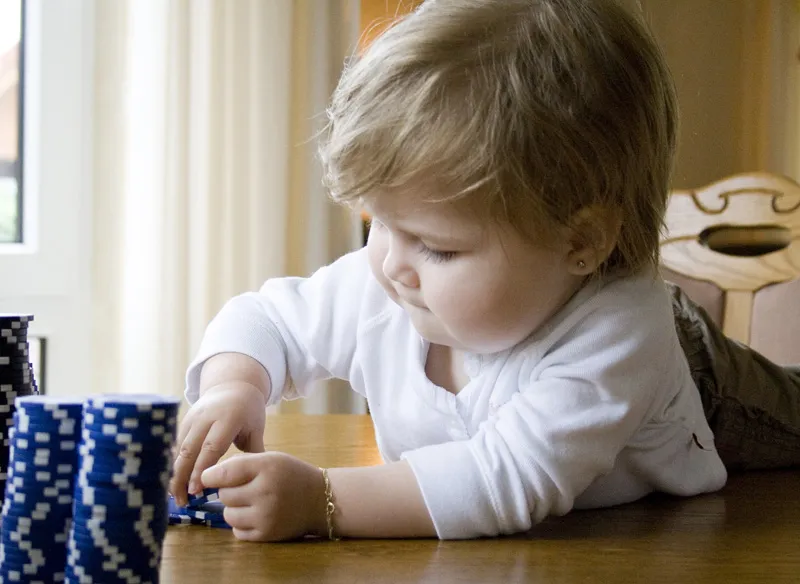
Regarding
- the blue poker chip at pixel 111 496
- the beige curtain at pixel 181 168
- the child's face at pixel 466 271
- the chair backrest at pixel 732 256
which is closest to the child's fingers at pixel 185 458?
the child's face at pixel 466 271

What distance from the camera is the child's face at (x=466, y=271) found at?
816 mm

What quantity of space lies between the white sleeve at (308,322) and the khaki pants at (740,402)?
1.31 feet

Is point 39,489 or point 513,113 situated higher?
point 513,113

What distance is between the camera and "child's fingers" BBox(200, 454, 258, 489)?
77 cm

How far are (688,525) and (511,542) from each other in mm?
171

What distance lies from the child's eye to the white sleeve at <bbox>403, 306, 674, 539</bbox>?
130mm

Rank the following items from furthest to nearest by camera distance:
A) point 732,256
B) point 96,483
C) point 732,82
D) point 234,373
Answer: point 732,82 → point 732,256 → point 234,373 → point 96,483

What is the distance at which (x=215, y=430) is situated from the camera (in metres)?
0.91

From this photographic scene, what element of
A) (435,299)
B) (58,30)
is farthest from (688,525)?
(58,30)

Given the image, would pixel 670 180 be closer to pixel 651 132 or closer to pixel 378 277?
pixel 651 132

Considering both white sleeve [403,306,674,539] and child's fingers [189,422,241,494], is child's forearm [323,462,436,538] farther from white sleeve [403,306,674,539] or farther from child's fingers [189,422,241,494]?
child's fingers [189,422,241,494]

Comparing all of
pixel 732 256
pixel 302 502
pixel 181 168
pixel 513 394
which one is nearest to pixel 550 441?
pixel 513 394

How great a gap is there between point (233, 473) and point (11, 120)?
2392 millimetres

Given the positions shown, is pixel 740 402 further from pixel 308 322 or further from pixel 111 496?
pixel 111 496
